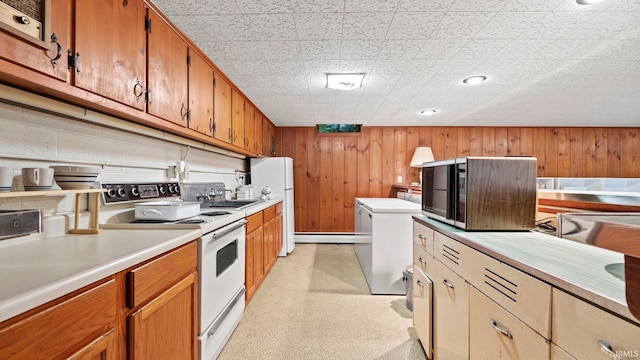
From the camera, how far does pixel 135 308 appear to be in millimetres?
956

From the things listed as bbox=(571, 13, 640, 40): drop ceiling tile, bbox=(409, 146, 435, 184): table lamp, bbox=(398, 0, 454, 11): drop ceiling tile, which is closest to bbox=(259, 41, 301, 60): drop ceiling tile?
bbox=(398, 0, 454, 11): drop ceiling tile

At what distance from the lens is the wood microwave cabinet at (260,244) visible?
2365mm

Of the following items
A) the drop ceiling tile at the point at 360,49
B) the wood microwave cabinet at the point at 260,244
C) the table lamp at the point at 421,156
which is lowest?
the wood microwave cabinet at the point at 260,244

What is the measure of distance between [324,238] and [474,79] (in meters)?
3.31

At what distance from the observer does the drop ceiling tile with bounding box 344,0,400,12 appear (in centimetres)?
146

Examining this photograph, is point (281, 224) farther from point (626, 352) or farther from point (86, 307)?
point (626, 352)

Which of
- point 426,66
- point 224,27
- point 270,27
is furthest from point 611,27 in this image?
point 224,27

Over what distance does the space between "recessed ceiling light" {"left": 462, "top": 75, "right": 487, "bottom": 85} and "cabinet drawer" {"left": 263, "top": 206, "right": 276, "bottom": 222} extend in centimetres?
245

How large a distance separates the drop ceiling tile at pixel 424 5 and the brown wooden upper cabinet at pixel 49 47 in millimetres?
1530

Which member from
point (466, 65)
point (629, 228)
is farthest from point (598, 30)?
point (629, 228)

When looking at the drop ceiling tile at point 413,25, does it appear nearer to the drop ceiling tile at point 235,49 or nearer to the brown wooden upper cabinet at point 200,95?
the drop ceiling tile at point 235,49

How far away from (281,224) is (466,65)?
2878 millimetres

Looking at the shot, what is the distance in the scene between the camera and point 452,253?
1357 millimetres

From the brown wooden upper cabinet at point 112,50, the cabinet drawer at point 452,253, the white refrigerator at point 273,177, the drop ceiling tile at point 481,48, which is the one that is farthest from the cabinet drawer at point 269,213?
the drop ceiling tile at point 481,48
